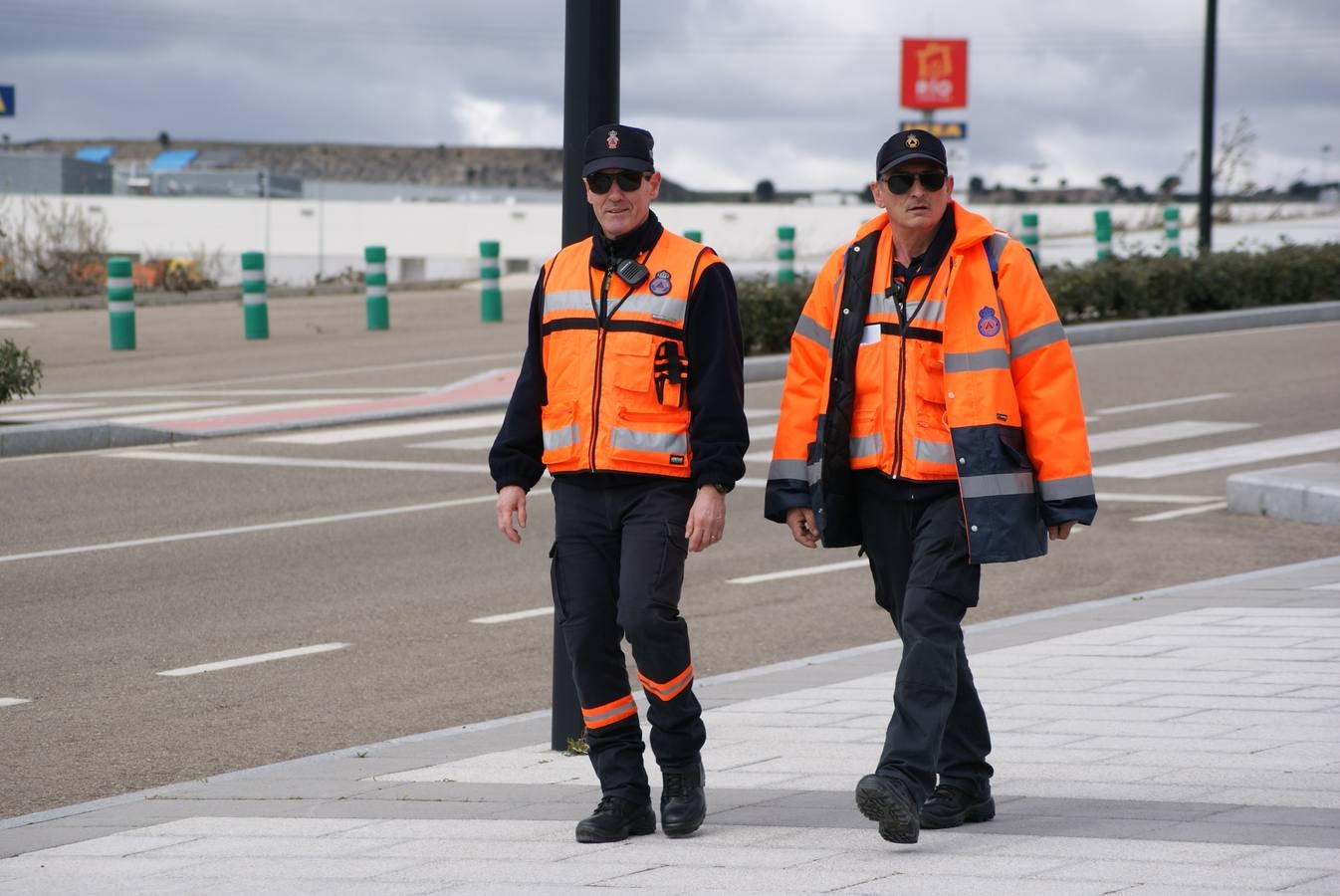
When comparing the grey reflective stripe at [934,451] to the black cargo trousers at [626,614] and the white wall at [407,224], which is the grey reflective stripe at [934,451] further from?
the white wall at [407,224]

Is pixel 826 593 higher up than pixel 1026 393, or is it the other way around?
pixel 1026 393

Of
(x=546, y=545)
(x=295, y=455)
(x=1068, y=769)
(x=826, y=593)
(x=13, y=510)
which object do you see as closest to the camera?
(x=1068, y=769)

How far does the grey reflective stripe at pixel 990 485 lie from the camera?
4918mm

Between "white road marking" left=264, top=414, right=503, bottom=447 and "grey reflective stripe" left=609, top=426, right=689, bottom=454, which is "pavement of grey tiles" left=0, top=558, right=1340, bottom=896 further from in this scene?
"white road marking" left=264, top=414, right=503, bottom=447

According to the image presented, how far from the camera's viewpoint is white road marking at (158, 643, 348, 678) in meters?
8.14

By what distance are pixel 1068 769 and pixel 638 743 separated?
133 centimetres

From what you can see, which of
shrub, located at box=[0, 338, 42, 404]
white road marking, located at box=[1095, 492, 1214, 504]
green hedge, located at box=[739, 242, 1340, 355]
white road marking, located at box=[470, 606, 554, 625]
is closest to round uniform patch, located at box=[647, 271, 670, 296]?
white road marking, located at box=[470, 606, 554, 625]

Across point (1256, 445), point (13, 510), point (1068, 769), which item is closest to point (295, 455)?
point (13, 510)

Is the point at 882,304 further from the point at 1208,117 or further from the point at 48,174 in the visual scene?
the point at 48,174

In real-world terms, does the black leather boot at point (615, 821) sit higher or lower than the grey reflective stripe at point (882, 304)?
lower

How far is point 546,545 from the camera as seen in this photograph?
440 inches

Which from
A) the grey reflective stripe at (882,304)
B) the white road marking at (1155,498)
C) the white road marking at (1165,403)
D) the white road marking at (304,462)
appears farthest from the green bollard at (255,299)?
the grey reflective stripe at (882,304)

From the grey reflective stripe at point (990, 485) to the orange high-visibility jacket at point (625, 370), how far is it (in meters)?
0.72

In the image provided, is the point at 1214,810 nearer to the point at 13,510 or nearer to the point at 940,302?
the point at 940,302
